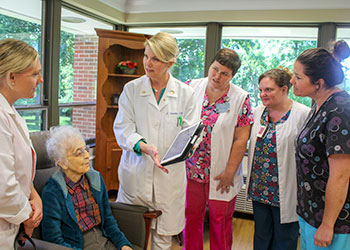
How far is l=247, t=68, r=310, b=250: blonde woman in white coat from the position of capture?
2057 mm

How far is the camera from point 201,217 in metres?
2.35

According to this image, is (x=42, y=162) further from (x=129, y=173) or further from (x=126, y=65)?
(x=126, y=65)

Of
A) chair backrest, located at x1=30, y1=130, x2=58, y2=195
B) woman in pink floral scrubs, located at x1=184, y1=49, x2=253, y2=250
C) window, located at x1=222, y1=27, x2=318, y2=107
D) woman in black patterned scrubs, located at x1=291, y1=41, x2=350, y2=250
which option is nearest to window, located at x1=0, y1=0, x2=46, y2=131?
chair backrest, located at x1=30, y1=130, x2=58, y2=195

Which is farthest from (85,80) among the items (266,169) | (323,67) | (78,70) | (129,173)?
(323,67)

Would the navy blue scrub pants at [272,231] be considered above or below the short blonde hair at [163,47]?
below

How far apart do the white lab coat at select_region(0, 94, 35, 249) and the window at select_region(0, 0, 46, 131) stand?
2049 millimetres

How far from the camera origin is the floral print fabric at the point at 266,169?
2.08 m

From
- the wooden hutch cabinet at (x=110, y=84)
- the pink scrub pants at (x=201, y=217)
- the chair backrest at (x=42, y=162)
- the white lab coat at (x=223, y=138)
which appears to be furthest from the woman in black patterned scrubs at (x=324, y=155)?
the wooden hutch cabinet at (x=110, y=84)

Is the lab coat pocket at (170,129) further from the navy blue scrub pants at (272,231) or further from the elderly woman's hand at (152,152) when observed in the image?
the navy blue scrub pants at (272,231)

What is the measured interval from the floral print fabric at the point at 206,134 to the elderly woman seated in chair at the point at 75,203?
67 centimetres

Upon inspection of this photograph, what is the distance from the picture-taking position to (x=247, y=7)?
370 cm

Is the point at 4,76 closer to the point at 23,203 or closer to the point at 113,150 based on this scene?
the point at 23,203

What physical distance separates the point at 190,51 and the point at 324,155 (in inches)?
118

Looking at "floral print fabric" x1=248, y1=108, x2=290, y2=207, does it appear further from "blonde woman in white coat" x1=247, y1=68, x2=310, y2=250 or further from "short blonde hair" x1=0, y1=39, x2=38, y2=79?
"short blonde hair" x1=0, y1=39, x2=38, y2=79
